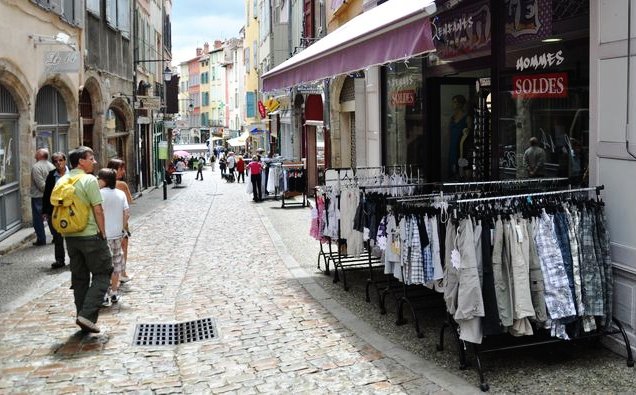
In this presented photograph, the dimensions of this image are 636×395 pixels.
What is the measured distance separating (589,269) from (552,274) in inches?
14.3

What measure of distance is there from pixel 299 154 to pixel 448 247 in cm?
2223

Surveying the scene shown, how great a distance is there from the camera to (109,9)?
19.9 m

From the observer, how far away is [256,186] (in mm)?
21641

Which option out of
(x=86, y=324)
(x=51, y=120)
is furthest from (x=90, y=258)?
(x=51, y=120)

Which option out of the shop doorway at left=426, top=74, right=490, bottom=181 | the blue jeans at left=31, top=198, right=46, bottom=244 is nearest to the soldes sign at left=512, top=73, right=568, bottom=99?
the shop doorway at left=426, top=74, right=490, bottom=181

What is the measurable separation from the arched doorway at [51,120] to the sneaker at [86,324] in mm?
8598

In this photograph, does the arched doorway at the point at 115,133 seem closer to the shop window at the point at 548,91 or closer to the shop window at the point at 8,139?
the shop window at the point at 8,139

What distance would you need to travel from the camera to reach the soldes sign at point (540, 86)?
247 inches

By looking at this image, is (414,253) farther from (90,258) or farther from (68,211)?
(68,211)

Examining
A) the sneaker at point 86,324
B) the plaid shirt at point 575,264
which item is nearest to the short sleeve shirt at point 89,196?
the sneaker at point 86,324

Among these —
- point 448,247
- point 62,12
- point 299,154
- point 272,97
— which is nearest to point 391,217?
point 448,247

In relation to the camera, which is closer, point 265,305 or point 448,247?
point 448,247

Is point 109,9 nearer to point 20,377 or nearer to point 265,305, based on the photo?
point 265,305

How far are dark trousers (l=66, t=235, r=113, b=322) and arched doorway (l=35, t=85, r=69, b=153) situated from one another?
8.33 m
